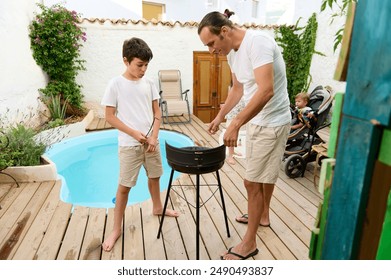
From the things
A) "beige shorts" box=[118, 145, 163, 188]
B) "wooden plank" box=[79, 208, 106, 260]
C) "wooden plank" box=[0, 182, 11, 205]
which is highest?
"beige shorts" box=[118, 145, 163, 188]

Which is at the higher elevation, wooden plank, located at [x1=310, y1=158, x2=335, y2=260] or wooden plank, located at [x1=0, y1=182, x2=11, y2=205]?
wooden plank, located at [x1=310, y1=158, x2=335, y2=260]

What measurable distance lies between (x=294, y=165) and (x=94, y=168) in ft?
12.1

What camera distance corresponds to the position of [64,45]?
6254mm

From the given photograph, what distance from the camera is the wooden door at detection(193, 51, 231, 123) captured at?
7.65m

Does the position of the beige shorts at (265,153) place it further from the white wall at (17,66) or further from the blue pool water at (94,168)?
the white wall at (17,66)

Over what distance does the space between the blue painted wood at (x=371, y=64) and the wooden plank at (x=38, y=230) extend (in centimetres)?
251

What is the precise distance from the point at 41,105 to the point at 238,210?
521cm

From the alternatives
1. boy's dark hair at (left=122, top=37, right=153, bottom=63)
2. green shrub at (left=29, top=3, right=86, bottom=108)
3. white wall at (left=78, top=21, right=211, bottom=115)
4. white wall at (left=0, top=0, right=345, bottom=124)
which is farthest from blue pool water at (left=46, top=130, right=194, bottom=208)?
boy's dark hair at (left=122, top=37, right=153, bottom=63)

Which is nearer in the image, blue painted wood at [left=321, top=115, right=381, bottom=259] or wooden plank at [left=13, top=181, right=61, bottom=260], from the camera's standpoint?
blue painted wood at [left=321, top=115, right=381, bottom=259]

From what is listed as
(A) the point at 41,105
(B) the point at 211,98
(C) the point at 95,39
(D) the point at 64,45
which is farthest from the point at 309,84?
(A) the point at 41,105

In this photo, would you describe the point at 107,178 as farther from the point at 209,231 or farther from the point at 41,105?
the point at 209,231

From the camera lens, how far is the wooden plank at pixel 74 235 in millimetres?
2279

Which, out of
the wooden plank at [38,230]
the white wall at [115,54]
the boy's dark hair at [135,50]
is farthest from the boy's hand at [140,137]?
the white wall at [115,54]

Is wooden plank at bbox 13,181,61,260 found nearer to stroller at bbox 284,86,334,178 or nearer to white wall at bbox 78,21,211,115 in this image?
stroller at bbox 284,86,334,178
